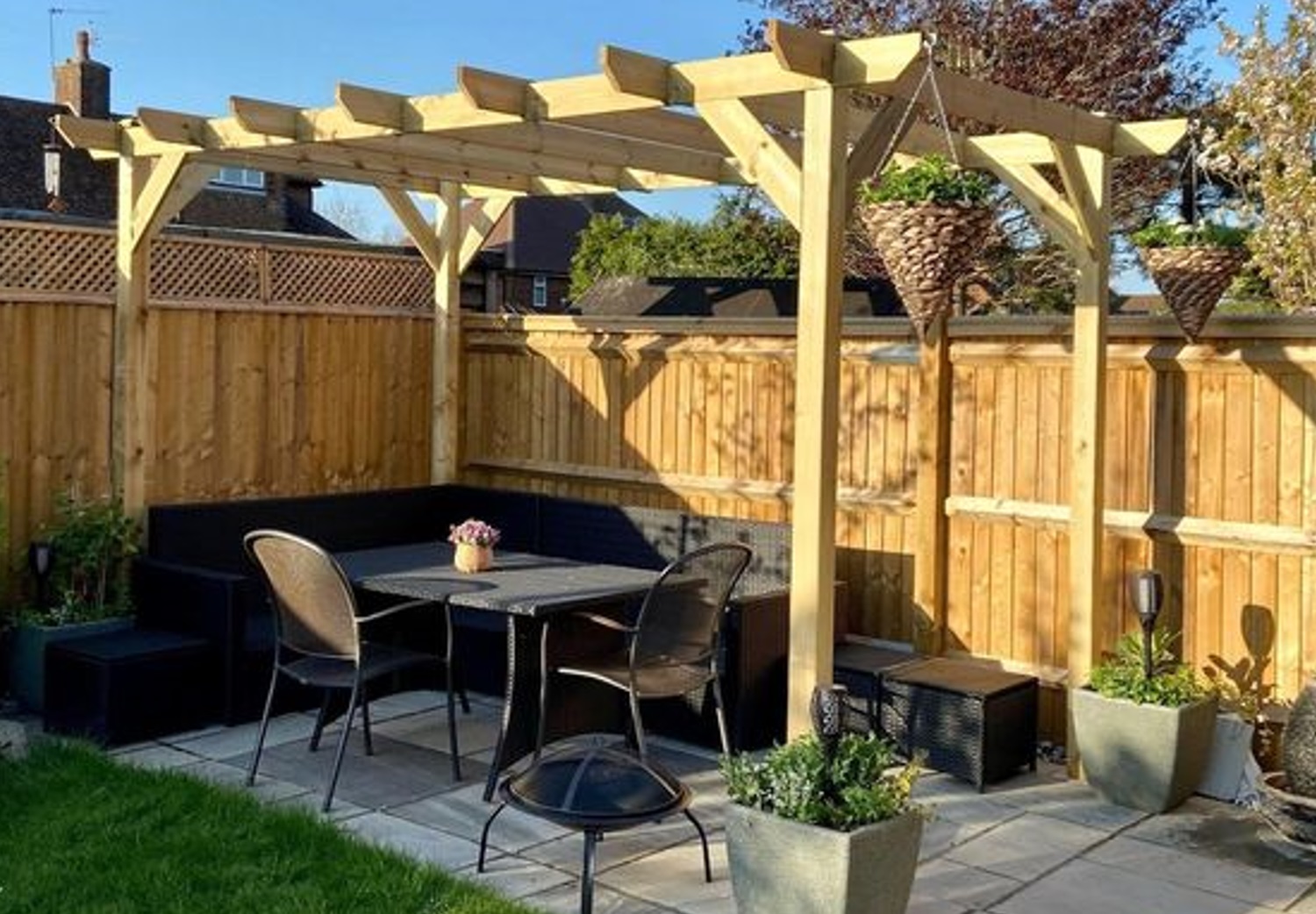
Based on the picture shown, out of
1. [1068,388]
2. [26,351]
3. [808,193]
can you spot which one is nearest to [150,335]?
[26,351]

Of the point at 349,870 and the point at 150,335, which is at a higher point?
the point at 150,335

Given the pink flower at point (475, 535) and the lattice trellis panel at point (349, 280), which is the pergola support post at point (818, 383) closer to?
the pink flower at point (475, 535)

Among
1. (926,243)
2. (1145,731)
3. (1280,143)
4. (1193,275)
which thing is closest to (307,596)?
(926,243)

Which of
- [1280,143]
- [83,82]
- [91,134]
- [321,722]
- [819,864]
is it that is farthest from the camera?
[83,82]

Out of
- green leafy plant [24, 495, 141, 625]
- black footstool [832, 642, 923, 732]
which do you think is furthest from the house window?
black footstool [832, 642, 923, 732]

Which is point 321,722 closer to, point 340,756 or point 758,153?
point 340,756

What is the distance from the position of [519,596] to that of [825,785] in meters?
1.62

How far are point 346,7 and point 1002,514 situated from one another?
13.0m

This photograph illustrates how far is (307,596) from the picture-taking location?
479cm

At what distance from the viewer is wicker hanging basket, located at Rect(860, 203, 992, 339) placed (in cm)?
418

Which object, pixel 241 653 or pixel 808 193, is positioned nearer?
pixel 808 193

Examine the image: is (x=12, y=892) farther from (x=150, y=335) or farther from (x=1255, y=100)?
(x=1255, y=100)

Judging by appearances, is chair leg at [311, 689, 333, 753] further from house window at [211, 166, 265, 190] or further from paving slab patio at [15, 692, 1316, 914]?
house window at [211, 166, 265, 190]

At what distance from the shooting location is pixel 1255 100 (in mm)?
8875
